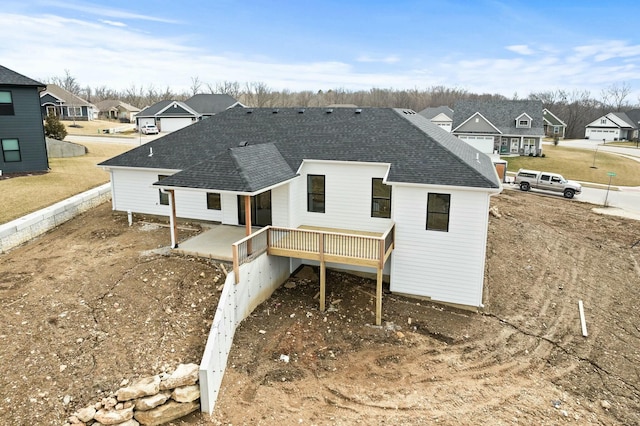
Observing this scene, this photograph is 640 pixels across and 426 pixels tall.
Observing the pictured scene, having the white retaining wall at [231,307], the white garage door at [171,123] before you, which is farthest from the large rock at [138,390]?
the white garage door at [171,123]

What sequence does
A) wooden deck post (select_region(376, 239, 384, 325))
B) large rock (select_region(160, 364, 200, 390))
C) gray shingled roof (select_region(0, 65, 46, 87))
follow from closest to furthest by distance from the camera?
1. large rock (select_region(160, 364, 200, 390))
2. wooden deck post (select_region(376, 239, 384, 325))
3. gray shingled roof (select_region(0, 65, 46, 87))

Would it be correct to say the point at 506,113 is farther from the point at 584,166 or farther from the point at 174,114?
the point at 174,114

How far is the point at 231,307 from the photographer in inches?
472

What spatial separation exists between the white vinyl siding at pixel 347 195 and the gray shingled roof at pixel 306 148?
345 millimetres

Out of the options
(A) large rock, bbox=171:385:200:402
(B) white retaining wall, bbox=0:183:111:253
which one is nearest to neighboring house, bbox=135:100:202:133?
(B) white retaining wall, bbox=0:183:111:253

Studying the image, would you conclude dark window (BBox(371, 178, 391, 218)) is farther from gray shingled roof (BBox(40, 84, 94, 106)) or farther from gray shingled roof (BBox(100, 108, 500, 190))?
gray shingled roof (BBox(40, 84, 94, 106))

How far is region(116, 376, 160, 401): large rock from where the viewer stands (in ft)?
29.2

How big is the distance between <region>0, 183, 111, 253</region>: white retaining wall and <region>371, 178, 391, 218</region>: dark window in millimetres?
13579

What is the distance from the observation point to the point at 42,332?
10914 millimetres

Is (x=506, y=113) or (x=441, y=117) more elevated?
(x=506, y=113)

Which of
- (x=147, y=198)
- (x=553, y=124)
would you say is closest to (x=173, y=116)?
(x=147, y=198)

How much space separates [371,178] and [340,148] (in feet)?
6.03

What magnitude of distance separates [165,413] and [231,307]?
3372mm

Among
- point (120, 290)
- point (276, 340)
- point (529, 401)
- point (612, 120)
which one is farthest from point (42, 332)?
point (612, 120)
